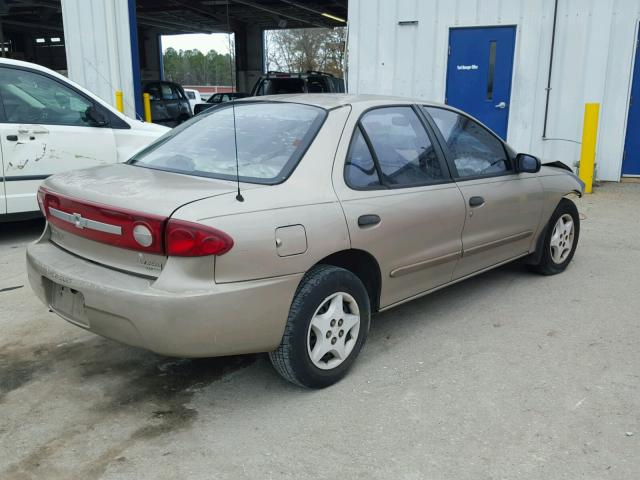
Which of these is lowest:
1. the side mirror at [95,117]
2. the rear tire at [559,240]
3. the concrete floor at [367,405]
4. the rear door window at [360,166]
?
the concrete floor at [367,405]

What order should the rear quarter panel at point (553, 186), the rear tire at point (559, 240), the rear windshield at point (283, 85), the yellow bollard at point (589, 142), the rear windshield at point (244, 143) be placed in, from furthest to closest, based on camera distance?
the rear windshield at point (283, 85) < the yellow bollard at point (589, 142) < the rear tire at point (559, 240) < the rear quarter panel at point (553, 186) < the rear windshield at point (244, 143)

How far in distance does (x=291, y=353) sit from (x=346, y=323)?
412 mm

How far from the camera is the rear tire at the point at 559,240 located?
5.01 m

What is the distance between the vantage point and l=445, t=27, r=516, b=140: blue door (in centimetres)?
984

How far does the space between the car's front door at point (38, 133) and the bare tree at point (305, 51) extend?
34.3m

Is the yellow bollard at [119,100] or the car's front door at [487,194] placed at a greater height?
the yellow bollard at [119,100]

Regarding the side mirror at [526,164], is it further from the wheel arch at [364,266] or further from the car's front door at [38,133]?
the car's front door at [38,133]

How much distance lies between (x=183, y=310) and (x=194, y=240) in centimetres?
31

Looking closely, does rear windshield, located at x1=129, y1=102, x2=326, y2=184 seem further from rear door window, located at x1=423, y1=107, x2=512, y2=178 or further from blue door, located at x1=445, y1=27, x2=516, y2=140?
blue door, located at x1=445, y1=27, x2=516, y2=140

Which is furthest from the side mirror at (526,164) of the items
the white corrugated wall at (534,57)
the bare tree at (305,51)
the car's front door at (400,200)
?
the bare tree at (305,51)

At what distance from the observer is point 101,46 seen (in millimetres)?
11477

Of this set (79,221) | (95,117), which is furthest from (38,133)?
(79,221)

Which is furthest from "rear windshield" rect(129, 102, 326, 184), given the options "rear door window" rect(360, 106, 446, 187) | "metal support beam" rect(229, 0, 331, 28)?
"metal support beam" rect(229, 0, 331, 28)

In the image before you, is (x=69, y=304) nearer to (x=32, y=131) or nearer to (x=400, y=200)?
(x=400, y=200)
